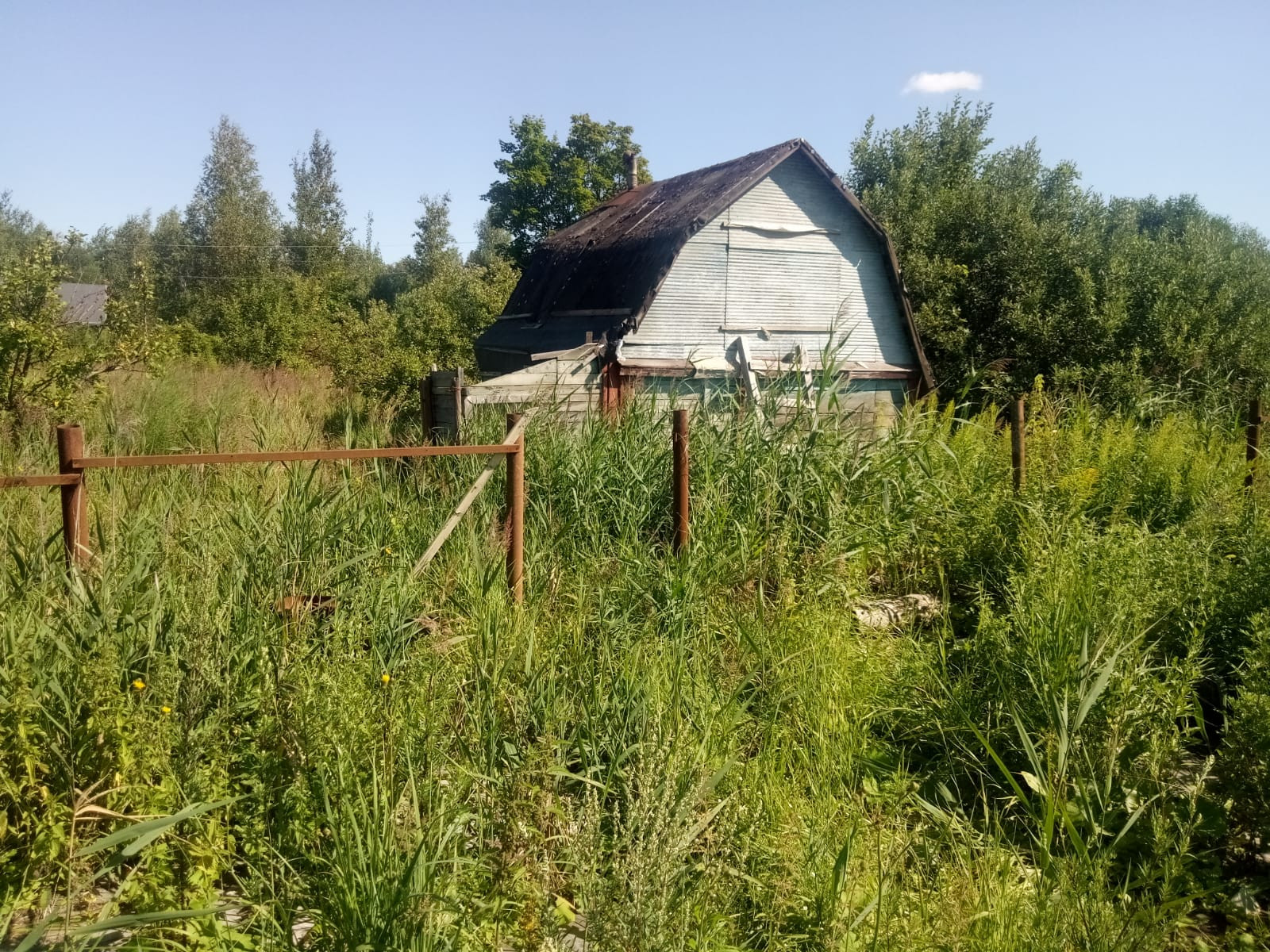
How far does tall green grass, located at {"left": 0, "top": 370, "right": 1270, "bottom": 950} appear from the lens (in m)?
2.76

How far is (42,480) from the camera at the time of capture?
369cm

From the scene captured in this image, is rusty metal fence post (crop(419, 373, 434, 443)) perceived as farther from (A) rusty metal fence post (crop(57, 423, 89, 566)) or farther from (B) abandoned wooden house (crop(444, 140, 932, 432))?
(A) rusty metal fence post (crop(57, 423, 89, 566))

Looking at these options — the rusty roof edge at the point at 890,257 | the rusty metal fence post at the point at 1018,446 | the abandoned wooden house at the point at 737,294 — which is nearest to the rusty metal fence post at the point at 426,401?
the abandoned wooden house at the point at 737,294

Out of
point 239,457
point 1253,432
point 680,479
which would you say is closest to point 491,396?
point 680,479

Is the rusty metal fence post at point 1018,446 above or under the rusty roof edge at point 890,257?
under

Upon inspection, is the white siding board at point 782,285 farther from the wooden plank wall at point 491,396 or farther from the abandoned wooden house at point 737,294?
the wooden plank wall at point 491,396

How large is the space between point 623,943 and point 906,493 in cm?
500

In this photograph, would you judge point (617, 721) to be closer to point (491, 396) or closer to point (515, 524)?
point (515, 524)

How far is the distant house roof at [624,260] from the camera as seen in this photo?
41.3 ft

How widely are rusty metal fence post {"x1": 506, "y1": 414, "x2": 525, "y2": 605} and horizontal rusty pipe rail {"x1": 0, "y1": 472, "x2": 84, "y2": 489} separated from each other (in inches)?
84.5

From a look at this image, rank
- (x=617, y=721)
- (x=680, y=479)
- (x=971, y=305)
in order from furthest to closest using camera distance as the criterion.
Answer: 1. (x=971, y=305)
2. (x=680, y=479)
3. (x=617, y=721)

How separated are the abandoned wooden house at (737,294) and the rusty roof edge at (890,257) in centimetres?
3

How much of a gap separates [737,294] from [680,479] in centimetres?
811

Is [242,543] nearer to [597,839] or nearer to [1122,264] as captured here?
[597,839]
